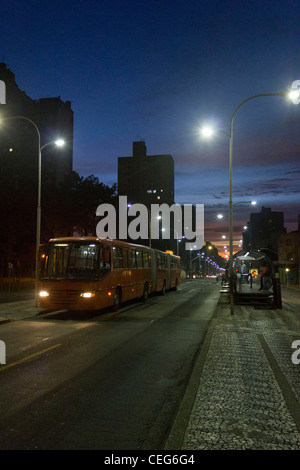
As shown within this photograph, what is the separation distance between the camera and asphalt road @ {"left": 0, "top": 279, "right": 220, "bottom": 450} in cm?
462

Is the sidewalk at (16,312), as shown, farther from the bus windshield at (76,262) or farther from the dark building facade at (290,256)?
the dark building facade at (290,256)

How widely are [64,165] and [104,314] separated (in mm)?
87393

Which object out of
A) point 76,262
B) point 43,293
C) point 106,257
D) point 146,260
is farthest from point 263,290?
point 43,293

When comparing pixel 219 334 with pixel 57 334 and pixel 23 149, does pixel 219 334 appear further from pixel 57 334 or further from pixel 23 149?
pixel 23 149

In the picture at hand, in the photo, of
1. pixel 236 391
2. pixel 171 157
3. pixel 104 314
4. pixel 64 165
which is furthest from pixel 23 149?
pixel 171 157

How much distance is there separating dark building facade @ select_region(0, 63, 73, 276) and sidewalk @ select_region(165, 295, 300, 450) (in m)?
14.2

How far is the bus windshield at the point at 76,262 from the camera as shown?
15.4m

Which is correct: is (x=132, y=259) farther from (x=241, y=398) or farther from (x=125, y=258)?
(x=241, y=398)

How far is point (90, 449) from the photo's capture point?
4238 mm

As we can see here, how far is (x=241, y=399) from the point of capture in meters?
5.84

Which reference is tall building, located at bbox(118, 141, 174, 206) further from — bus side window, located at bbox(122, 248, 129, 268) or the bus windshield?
the bus windshield

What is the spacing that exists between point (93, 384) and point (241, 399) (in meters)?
2.36

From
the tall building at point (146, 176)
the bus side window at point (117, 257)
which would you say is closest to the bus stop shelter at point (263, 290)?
the bus side window at point (117, 257)

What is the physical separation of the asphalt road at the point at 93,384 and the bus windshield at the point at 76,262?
8.05ft
